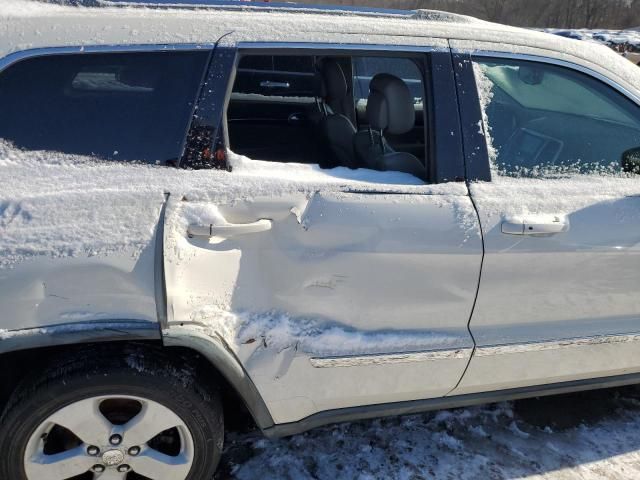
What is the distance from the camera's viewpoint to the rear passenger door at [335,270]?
185cm

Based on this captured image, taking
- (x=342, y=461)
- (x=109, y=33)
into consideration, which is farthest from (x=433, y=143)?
(x=342, y=461)

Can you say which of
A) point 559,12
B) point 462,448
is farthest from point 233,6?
point 559,12

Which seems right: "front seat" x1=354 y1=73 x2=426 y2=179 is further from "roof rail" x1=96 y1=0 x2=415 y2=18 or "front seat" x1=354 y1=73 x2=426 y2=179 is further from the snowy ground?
the snowy ground

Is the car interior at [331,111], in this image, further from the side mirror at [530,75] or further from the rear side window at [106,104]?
the side mirror at [530,75]

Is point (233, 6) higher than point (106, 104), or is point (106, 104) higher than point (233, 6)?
point (233, 6)

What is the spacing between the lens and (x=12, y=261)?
1689 mm

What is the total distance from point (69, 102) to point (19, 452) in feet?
3.91

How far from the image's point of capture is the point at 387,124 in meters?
2.52

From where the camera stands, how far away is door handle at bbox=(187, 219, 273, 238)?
1.80 m

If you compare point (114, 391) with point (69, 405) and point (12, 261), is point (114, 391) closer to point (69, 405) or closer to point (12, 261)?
point (69, 405)

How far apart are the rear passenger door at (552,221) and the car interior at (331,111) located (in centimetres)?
31

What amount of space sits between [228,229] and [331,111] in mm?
1727

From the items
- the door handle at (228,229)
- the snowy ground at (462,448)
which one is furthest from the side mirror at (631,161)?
the door handle at (228,229)

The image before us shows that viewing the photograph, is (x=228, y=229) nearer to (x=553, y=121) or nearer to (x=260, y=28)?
(x=260, y=28)
